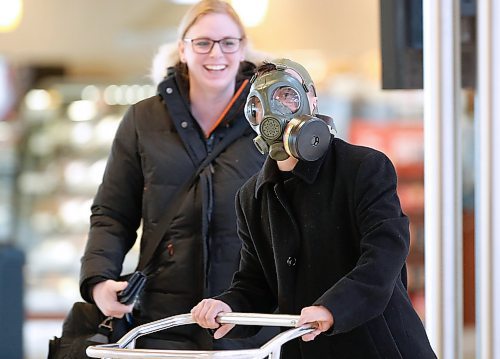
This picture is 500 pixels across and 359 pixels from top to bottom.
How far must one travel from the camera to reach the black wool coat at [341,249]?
2.33 meters

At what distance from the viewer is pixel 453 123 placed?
140 inches

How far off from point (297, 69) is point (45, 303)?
6.09 meters

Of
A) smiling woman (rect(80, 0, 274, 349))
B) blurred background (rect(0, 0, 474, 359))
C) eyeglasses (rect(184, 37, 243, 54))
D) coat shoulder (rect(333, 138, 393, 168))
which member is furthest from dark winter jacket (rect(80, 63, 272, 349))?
blurred background (rect(0, 0, 474, 359))

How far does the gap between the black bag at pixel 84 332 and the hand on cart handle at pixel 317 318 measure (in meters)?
0.91

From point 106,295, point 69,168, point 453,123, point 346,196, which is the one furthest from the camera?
point 69,168

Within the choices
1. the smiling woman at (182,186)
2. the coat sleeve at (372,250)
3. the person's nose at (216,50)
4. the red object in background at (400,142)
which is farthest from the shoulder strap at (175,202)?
the red object in background at (400,142)

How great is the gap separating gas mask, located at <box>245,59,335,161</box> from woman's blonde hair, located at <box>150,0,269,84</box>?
0.74 metres

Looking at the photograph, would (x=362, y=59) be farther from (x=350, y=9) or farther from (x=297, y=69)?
(x=297, y=69)

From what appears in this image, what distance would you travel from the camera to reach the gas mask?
238 cm

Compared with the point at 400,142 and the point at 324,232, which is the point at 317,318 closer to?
the point at 324,232

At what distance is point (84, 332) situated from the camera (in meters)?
3.14

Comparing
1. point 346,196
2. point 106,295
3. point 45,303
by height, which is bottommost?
point 45,303

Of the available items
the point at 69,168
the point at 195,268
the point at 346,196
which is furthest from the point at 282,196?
the point at 69,168

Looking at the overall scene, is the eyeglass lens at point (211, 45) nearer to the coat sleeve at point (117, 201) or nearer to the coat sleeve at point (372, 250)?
the coat sleeve at point (117, 201)
